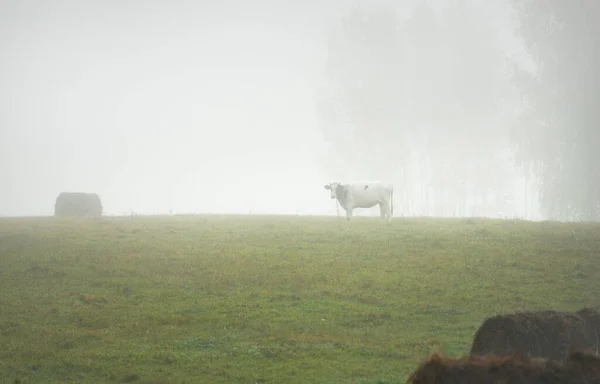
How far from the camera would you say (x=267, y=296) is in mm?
18766

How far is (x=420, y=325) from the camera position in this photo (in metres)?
16.4

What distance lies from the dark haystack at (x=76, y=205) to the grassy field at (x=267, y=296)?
15.6m

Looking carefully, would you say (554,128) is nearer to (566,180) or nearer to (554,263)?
(566,180)

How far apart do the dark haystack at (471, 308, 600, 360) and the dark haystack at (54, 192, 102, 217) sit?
3861 centimetres

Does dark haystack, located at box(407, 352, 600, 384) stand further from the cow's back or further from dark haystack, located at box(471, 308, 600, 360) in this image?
the cow's back

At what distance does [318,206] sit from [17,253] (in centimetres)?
12628

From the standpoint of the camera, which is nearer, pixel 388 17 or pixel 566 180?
pixel 566 180

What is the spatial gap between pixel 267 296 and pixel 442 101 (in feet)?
180

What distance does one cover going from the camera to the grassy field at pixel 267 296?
13742 mm

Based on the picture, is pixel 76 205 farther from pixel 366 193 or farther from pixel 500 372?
pixel 500 372

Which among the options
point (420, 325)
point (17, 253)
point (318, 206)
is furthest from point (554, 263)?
point (318, 206)

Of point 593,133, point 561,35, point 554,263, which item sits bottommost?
point 554,263

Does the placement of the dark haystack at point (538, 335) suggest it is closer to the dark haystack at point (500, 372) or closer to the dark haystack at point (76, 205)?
the dark haystack at point (500, 372)

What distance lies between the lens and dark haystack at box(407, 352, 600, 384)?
630 cm
